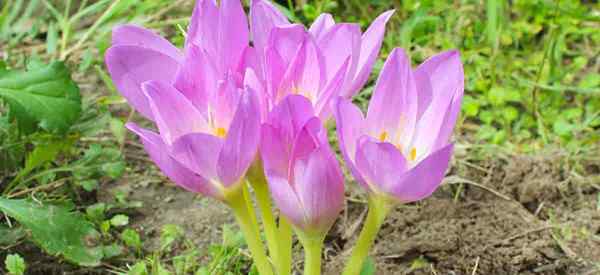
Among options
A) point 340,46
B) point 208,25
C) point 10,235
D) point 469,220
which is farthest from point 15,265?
point 469,220

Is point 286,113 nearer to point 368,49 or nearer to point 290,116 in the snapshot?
point 290,116

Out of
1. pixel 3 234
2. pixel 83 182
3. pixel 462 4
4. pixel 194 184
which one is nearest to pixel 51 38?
pixel 83 182

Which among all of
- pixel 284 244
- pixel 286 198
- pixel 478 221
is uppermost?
pixel 286 198

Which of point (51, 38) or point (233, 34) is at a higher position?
point (233, 34)

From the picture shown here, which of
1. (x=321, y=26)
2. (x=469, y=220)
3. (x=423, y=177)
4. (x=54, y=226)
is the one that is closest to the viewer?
(x=423, y=177)

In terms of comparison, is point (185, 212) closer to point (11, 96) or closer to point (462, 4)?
point (11, 96)

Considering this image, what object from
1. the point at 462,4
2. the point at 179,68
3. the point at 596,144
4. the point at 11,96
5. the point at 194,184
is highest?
the point at 179,68

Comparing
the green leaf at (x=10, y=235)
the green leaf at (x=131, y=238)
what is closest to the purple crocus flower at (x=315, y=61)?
the green leaf at (x=131, y=238)

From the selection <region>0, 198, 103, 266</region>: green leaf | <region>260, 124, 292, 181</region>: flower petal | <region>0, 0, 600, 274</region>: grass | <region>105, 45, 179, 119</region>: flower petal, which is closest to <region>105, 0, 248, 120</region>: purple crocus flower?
<region>105, 45, 179, 119</region>: flower petal
